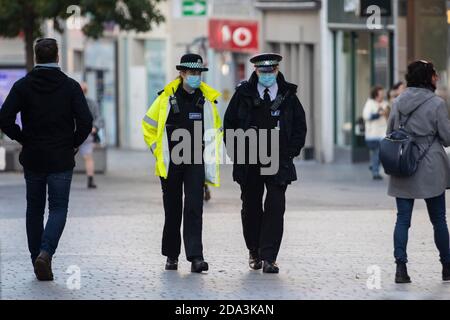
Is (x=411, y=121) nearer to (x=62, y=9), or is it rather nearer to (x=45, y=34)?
(x=62, y=9)

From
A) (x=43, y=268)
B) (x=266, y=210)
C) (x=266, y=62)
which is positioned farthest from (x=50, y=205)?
(x=266, y=62)

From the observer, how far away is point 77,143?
11516 millimetres

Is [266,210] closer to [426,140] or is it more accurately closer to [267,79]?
[267,79]

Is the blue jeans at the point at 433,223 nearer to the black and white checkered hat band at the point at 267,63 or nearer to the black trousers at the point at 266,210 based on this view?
the black trousers at the point at 266,210

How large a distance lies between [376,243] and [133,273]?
3.28 meters

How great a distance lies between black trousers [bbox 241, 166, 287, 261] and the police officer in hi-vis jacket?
0.33 m

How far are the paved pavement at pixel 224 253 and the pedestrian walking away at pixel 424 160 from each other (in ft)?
1.06

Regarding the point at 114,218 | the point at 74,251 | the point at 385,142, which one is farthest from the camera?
the point at 114,218

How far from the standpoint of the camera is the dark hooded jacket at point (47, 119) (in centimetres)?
1134

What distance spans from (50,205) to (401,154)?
2.79 meters

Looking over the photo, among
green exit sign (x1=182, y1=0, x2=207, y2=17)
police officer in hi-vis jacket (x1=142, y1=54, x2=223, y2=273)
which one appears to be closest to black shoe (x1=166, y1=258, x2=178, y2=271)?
police officer in hi-vis jacket (x1=142, y1=54, x2=223, y2=273)

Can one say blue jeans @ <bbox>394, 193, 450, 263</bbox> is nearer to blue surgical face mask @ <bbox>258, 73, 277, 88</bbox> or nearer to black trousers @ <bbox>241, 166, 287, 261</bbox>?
black trousers @ <bbox>241, 166, 287, 261</bbox>
